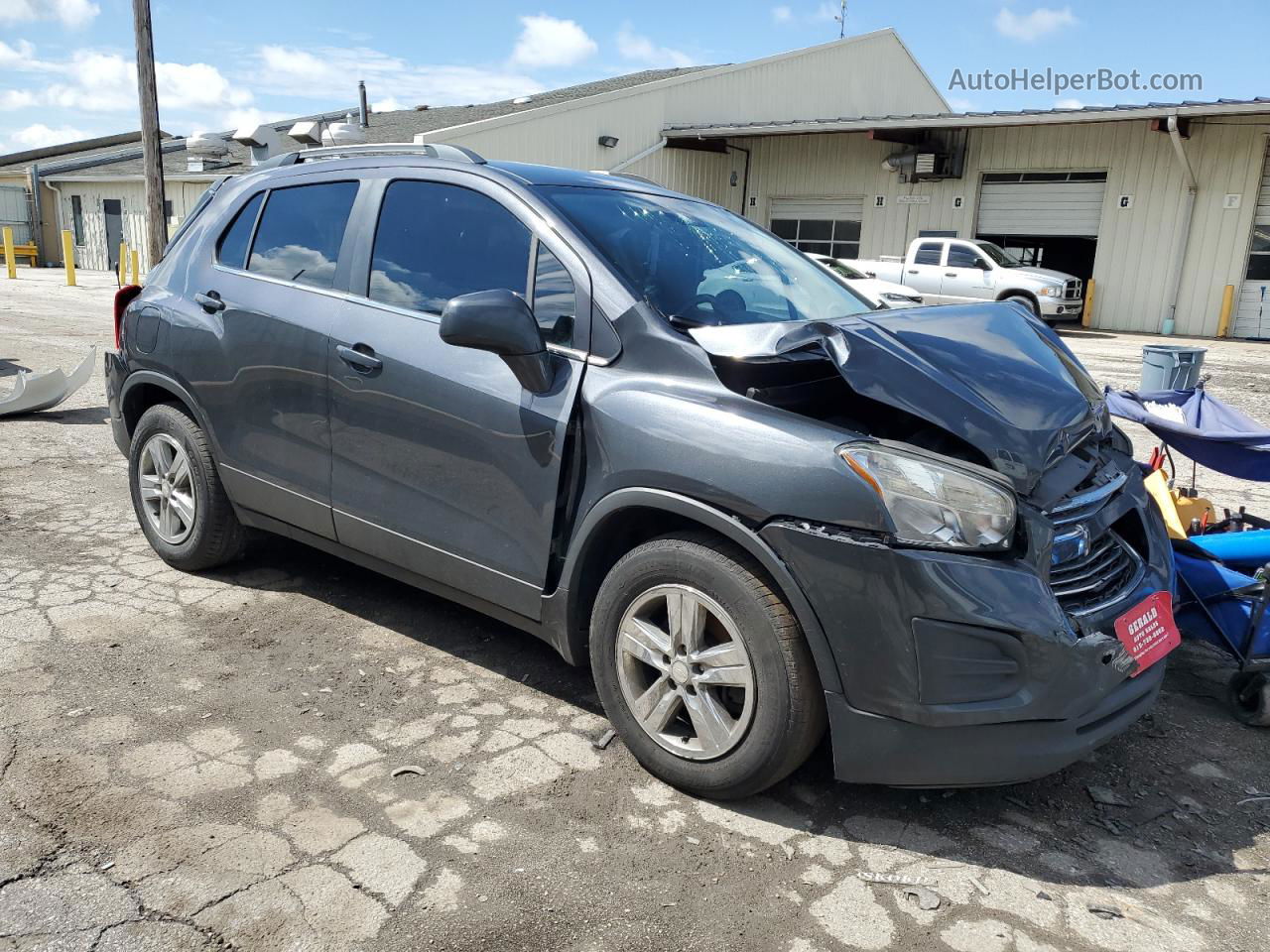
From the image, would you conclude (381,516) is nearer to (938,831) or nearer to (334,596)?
(334,596)

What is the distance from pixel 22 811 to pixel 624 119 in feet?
77.2

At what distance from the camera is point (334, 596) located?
14.3 feet

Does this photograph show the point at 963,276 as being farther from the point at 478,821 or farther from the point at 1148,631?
the point at 478,821

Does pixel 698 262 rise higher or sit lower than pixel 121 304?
higher

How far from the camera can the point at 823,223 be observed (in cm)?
2581

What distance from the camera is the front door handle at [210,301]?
4073 mm

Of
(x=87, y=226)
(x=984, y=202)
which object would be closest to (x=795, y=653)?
(x=984, y=202)

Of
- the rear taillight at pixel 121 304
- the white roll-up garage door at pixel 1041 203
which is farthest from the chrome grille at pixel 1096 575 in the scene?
the white roll-up garage door at pixel 1041 203

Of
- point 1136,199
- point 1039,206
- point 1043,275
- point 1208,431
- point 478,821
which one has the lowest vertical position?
point 478,821

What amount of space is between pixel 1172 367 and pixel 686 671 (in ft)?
15.3

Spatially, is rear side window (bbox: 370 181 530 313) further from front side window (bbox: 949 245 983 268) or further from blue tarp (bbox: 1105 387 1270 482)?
front side window (bbox: 949 245 983 268)

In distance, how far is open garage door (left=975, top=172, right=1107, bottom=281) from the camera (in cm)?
2172

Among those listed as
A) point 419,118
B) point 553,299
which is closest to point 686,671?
point 553,299

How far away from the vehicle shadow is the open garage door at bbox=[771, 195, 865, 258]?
901 inches
